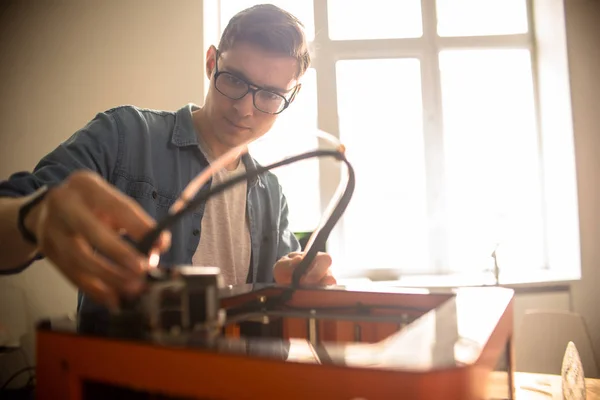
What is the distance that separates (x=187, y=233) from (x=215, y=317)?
1.86 feet

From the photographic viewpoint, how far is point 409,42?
247 centimetres

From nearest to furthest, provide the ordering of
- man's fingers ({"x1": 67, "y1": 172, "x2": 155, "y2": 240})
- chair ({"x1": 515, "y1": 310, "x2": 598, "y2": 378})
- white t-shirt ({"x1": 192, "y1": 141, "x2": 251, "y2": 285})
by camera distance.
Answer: man's fingers ({"x1": 67, "y1": 172, "x2": 155, "y2": 240})
white t-shirt ({"x1": 192, "y1": 141, "x2": 251, "y2": 285})
chair ({"x1": 515, "y1": 310, "x2": 598, "y2": 378})

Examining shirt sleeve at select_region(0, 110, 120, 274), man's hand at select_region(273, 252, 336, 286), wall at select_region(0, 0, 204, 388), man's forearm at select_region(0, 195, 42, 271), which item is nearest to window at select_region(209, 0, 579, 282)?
wall at select_region(0, 0, 204, 388)

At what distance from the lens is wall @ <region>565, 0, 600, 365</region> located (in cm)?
214

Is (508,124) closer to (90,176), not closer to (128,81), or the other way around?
(128,81)

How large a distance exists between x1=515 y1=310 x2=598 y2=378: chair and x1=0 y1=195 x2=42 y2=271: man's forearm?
1552 mm

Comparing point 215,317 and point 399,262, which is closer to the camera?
point 215,317

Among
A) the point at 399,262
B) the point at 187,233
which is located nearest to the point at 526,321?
the point at 399,262

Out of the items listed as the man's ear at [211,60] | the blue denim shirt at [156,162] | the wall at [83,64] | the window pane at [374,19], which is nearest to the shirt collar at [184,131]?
the blue denim shirt at [156,162]

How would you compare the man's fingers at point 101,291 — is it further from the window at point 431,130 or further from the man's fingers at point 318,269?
the window at point 431,130

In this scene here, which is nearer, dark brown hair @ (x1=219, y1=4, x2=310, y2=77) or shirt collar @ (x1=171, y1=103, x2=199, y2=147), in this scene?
dark brown hair @ (x1=219, y1=4, x2=310, y2=77)

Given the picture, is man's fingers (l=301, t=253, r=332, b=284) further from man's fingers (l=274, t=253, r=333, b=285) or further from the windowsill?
the windowsill

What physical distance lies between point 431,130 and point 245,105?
6.18 ft

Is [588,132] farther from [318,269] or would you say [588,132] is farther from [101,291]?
[101,291]
